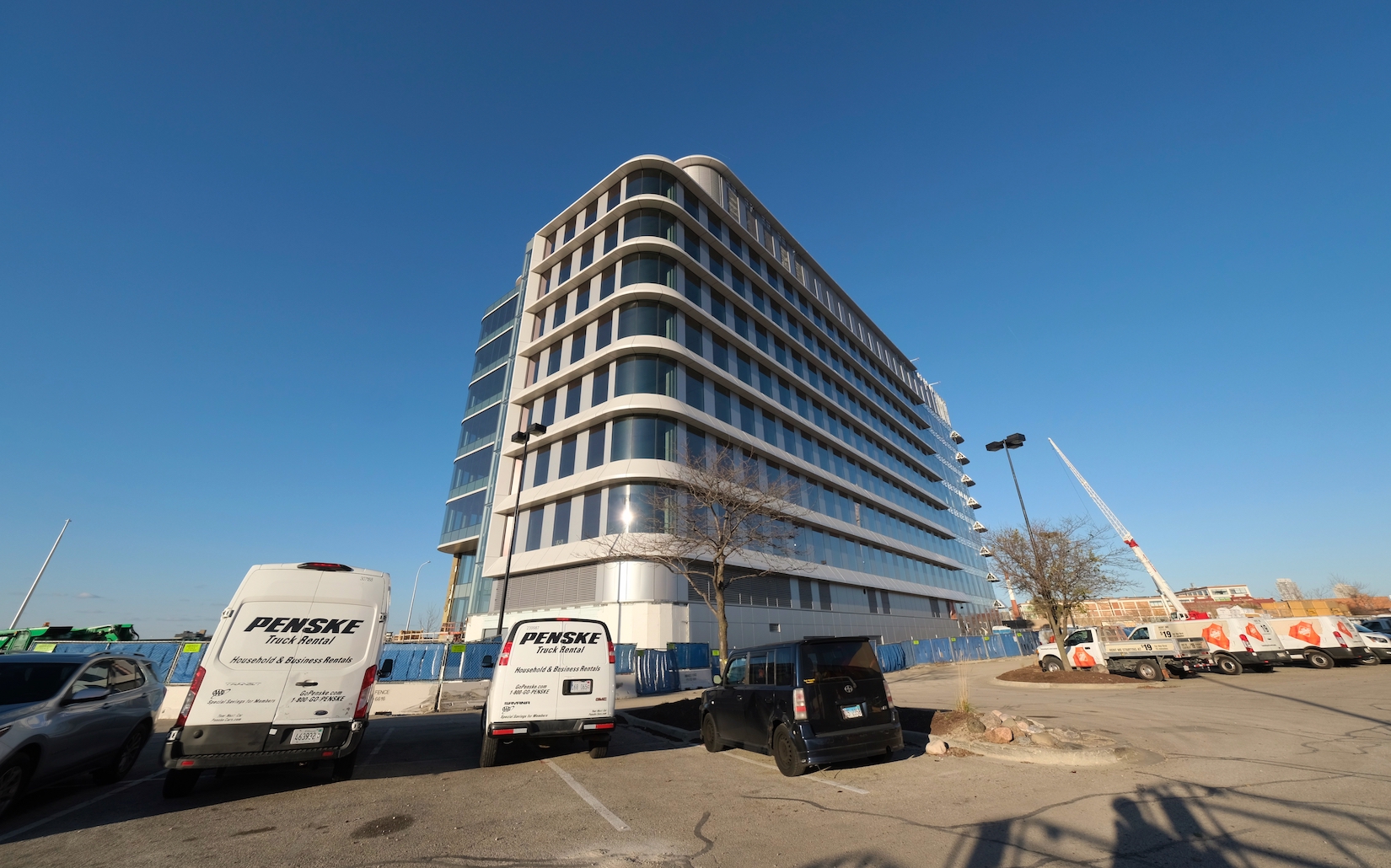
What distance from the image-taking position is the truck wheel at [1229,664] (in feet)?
67.7

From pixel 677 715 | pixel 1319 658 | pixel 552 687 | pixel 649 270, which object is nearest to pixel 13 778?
pixel 552 687

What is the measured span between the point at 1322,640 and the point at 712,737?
83.1 feet

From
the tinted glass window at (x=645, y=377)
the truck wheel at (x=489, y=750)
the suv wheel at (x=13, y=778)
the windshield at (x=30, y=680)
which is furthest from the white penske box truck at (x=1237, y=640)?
the windshield at (x=30, y=680)

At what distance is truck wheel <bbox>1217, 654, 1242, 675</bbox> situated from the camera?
67.7 ft

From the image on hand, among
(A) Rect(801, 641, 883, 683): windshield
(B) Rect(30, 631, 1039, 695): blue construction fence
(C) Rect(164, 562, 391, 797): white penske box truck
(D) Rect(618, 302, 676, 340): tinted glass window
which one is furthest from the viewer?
(D) Rect(618, 302, 676, 340): tinted glass window

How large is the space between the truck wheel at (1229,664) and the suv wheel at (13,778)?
103 ft

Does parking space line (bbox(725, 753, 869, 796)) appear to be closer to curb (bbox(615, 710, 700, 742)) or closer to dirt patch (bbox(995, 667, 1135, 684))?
curb (bbox(615, 710, 700, 742))

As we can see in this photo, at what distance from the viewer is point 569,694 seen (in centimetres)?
878

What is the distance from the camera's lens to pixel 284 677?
6.91m

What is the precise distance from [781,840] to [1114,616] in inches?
5197

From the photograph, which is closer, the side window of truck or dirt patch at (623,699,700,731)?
the side window of truck

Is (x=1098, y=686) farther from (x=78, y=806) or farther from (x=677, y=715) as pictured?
(x=78, y=806)

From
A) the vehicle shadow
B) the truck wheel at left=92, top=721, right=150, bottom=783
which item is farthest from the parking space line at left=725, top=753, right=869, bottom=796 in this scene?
the truck wheel at left=92, top=721, right=150, bottom=783

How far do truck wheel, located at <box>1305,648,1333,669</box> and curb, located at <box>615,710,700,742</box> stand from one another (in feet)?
80.8
